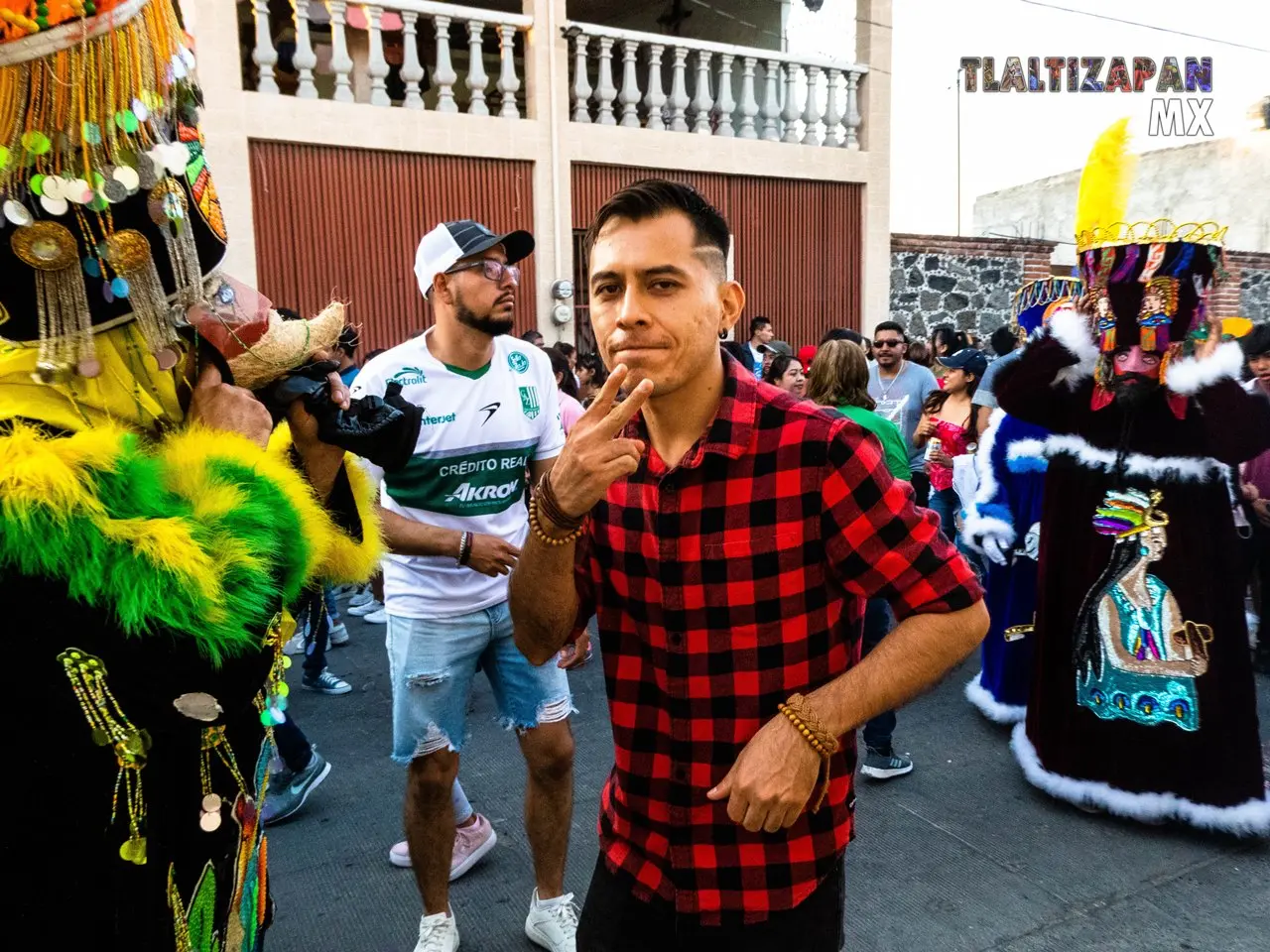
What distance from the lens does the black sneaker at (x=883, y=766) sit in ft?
13.4

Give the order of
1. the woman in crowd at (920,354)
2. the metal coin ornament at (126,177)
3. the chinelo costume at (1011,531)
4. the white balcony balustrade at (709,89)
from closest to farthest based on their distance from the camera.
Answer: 1. the metal coin ornament at (126,177)
2. the chinelo costume at (1011,531)
3. the woman in crowd at (920,354)
4. the white balcony balustrade at (709,89)

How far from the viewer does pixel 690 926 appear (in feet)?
5.76

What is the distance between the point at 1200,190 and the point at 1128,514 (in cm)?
1810

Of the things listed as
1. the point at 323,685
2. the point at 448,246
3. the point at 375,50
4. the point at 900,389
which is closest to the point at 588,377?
the point at 900,389

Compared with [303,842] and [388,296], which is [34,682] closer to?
[303,842]

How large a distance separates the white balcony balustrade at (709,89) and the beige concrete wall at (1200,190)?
7335 mm

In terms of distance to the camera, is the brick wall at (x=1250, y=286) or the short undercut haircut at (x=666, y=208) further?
the brick wall at (x=1250, y=286)

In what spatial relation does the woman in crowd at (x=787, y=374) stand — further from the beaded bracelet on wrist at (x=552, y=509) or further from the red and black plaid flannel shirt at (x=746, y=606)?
the beaded bracelet on wrist at (x=552, y=509)

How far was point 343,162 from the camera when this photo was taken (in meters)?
9.55

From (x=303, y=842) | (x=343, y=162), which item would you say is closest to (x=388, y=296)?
(x=343, y=162)

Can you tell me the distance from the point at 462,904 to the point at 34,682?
87.3 inches

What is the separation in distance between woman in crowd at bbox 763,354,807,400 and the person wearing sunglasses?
77 centimetres

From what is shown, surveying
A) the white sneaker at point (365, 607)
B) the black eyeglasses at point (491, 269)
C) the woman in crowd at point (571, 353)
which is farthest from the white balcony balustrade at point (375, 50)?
the black eyeglasses at point (491, 269)

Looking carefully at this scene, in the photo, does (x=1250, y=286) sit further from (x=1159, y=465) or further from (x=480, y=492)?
(x=480, y=492)
